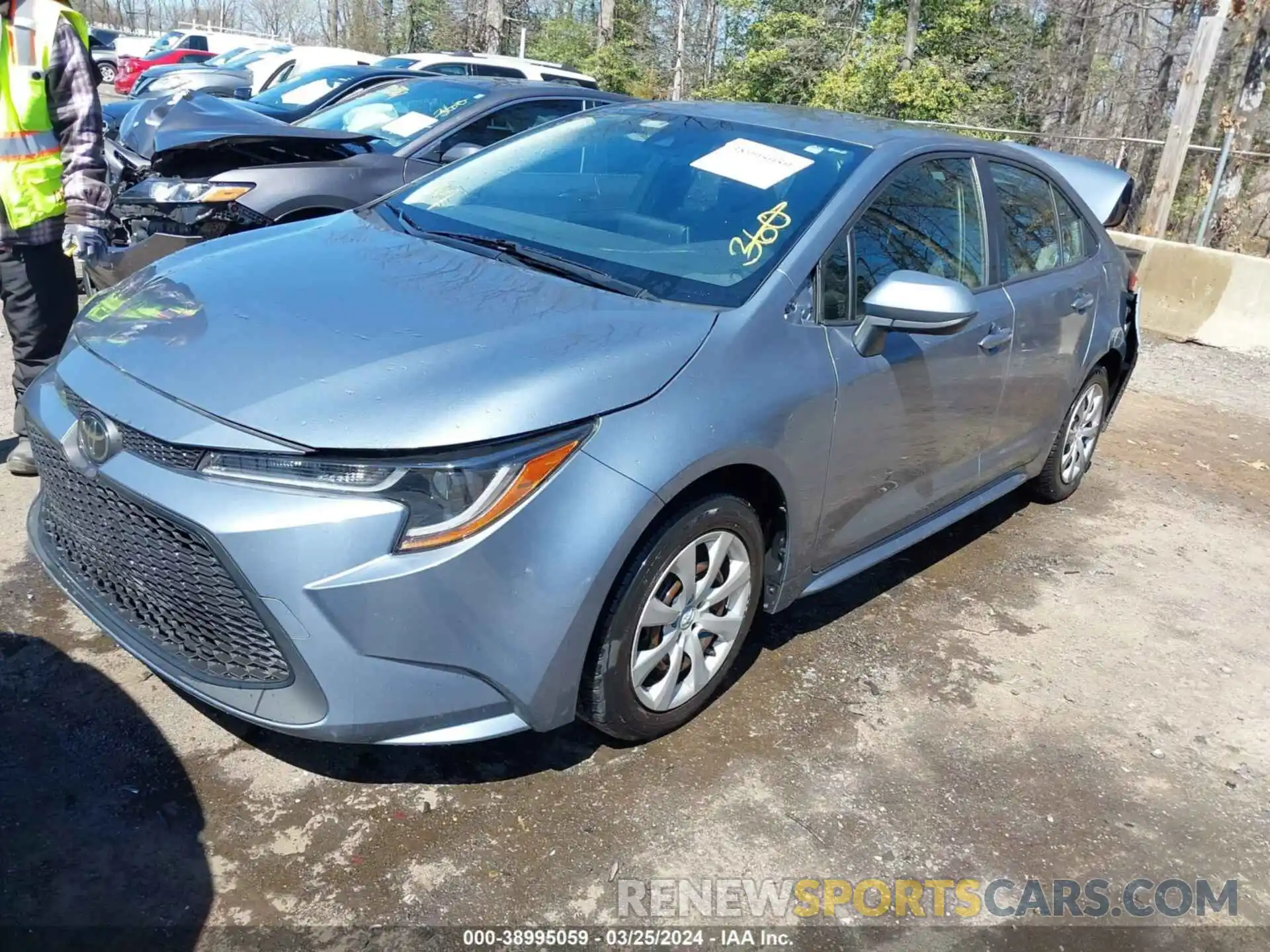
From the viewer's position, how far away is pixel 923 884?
2.57 m

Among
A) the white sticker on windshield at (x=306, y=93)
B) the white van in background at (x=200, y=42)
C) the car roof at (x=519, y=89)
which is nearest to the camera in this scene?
the car roof at (x=519, y=89)

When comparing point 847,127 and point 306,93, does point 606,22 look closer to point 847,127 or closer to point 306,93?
point 306,93

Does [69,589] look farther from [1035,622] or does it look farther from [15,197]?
[1035,622]

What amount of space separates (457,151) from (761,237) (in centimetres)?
369

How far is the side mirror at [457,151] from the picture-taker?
6156mm

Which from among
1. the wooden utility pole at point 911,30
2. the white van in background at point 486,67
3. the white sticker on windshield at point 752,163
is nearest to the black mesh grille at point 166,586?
the white sticker on windshield at point 752,163

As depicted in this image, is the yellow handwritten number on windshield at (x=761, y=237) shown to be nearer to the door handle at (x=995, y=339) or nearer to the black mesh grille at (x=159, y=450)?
the door handle at (x=995, y=339)

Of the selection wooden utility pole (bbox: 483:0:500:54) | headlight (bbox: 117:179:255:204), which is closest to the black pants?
headlight (bbox: 117:179:255:204)

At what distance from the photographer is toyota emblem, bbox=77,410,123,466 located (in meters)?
2.37

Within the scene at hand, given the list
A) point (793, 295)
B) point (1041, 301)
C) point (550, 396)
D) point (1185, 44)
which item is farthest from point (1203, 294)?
point (1185, 44)

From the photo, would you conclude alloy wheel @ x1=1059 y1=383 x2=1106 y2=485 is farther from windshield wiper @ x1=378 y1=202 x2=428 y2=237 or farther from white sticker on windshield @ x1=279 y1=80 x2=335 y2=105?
white sticker on windshield @ x1=279 y1=80 x2=335 y2=105

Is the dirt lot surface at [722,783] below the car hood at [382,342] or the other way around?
below

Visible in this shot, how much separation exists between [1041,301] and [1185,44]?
24.5m

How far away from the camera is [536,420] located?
2316 millimetres
